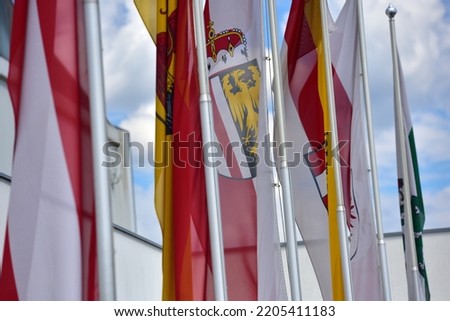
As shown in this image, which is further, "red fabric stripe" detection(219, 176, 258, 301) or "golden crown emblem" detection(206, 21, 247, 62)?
"golden crown emblem" detection(206, 21, 247, 62)

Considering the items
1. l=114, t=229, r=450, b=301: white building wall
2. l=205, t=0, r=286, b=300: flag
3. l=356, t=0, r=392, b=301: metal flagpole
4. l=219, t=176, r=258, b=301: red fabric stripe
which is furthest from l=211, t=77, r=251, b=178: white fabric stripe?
l=114, t=229, r=450, b=301: white building wall

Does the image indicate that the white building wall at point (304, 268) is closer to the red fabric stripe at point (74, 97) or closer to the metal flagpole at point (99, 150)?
the red fabric stripe at point (74, 97)

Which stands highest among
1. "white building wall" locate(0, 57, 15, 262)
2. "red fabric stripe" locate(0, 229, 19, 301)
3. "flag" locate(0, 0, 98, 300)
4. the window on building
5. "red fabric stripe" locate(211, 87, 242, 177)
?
the window on building

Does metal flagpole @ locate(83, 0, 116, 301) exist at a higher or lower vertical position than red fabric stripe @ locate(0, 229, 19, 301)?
higher

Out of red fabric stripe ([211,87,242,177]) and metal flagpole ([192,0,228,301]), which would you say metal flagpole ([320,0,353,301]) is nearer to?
red fabric stripe ([211,87,242,177])

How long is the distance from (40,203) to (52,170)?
0.83 ft

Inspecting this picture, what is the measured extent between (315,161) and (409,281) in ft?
10.9

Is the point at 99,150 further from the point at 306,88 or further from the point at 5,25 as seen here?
the point at 5,25

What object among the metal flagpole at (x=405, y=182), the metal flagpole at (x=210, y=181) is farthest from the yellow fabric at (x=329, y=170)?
the metal flagpole at (x=210, y=181)

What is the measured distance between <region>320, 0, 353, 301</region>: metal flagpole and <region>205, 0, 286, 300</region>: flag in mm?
1426

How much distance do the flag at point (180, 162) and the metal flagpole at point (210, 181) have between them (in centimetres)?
18

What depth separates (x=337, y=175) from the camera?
12.0 metres

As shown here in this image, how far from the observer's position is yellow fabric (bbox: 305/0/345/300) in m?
11.9

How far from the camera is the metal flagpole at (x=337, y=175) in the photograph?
11.8m
